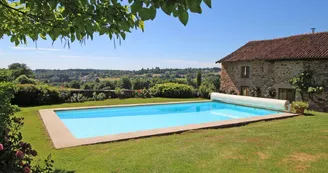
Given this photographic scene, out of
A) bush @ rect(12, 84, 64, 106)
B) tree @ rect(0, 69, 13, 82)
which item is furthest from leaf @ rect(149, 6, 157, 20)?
bush @ rect(12, 84, 64, 106)

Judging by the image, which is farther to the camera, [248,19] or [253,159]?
[248,19]

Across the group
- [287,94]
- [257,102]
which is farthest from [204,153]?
[287,94]

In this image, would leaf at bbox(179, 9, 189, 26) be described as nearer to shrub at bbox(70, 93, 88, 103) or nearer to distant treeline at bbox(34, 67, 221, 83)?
shrub at bbox(70, 93, 88, 103)

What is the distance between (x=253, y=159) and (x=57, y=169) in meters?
A: 3.99

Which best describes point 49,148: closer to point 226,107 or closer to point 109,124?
point 109,124

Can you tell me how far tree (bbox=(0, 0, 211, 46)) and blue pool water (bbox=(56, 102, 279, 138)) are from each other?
6.98 metres

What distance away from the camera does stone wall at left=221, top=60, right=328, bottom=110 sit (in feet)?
50.8

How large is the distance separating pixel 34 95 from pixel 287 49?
18110mm

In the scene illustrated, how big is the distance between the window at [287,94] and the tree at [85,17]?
56.1ft

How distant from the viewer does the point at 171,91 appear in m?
20.9

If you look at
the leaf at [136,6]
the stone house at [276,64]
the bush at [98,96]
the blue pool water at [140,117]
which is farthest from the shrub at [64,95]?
the leaf at [136,6]

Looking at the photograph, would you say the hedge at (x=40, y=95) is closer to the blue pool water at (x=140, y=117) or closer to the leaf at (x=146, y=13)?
the blue pool water at (x=140, y=117)

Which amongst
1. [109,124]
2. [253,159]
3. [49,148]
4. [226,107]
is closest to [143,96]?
[226,107]

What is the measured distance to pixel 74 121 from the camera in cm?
1204
